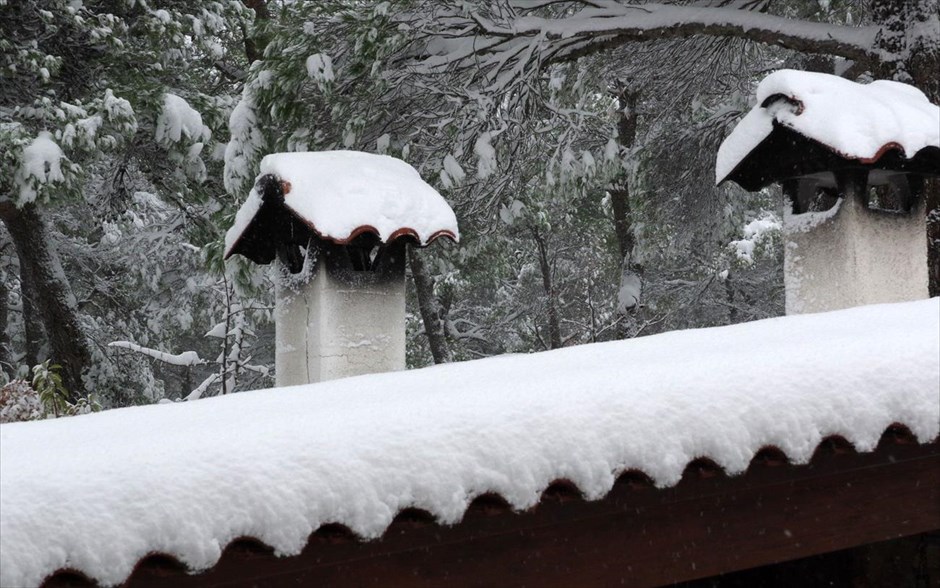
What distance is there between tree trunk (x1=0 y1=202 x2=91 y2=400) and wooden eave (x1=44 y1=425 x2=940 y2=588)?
996 cm

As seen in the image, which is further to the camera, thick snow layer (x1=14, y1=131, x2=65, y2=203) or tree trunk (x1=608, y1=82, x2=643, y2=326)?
tree trunk (x1=608, y1=82, x2=643, y2=326)

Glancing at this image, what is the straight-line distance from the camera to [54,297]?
38.0ft

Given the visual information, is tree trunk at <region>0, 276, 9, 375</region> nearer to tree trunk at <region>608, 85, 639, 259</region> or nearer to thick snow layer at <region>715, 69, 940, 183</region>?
tree trunk at <region>608, 85, 639, 259</region>

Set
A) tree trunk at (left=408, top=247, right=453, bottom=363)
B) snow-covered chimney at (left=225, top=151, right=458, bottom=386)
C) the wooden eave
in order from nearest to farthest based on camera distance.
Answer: the wooden eave → snow-covered chimney at (left=225, top=151, right=458, bottom=386) → tree trunk at (left=408, top=247, right=453, bottom=363)

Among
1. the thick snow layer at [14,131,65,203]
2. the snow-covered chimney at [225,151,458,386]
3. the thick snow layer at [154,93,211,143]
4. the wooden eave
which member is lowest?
the wooden eave

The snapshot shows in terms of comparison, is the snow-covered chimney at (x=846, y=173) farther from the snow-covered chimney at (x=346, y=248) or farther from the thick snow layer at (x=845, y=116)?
the snow-covered chimney at (x=346, y=248)

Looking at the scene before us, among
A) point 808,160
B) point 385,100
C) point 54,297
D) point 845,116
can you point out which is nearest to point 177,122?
point 385,100

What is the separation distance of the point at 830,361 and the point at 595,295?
749 inches

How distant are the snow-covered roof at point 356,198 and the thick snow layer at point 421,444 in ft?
7.65

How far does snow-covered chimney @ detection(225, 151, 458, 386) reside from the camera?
16.9 ft

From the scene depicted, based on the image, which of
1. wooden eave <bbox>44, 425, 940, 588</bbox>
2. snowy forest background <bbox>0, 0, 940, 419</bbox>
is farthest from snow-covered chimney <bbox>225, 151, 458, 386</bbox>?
snowy forest background <bbox>0, 0, 940, 419</bbox>

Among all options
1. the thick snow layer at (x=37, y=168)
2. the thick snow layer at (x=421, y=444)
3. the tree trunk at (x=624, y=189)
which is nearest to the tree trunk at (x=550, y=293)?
the tree trunk at (x=624, y=189)

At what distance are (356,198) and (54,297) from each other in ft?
25.3

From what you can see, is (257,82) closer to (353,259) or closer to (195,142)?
(195,142)
